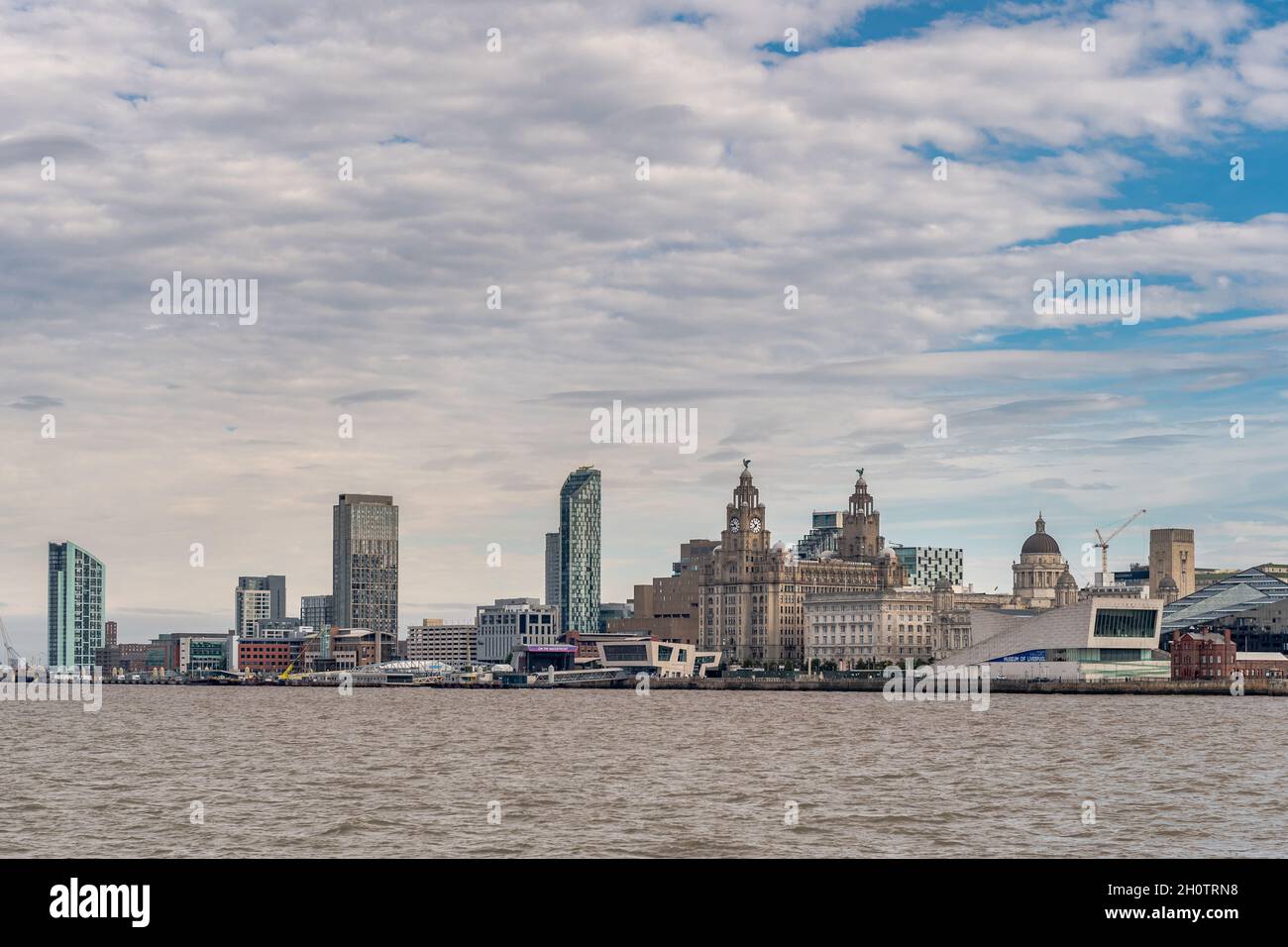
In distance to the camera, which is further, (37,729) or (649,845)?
(37,729)

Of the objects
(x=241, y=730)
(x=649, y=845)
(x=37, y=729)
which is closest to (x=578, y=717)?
(x=241, y=730)

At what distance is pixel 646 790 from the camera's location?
1996 inches

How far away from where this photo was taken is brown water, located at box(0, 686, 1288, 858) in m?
37.3

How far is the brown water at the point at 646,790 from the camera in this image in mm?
37281

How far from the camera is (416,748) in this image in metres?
75.4

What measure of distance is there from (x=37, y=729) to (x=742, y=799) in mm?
66313
